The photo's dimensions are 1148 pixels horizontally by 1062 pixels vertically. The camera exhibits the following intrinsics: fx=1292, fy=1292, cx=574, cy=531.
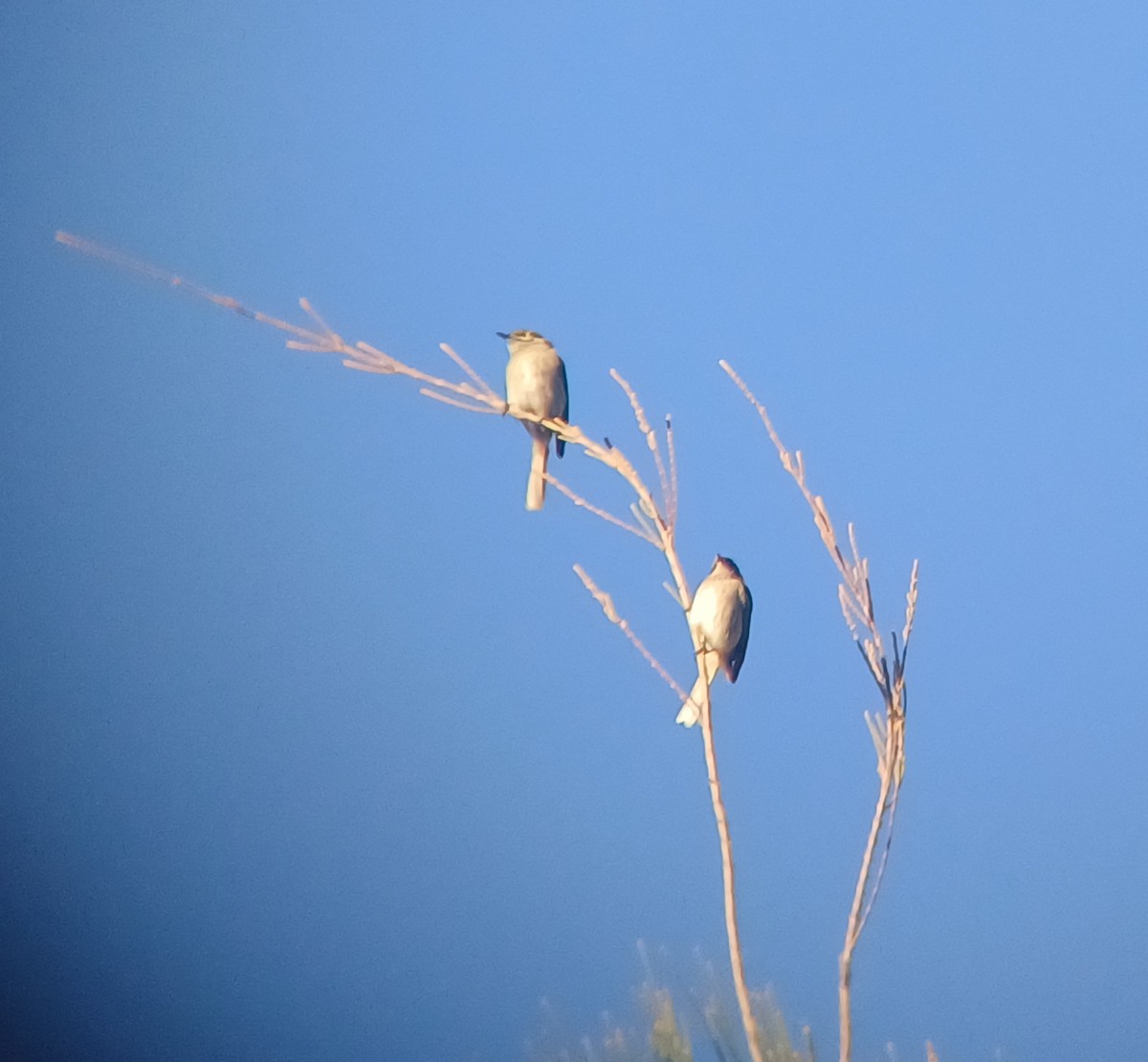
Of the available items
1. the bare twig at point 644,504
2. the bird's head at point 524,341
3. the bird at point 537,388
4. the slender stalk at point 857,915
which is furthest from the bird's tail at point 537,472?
the slender stalk at point 857,915

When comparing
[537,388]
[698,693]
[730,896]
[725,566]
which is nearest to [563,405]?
[537,388]

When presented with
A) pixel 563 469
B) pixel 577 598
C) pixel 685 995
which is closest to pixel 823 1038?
pixel 685 995

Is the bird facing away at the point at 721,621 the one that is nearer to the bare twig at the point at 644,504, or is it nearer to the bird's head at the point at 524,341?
the bare twig at the point at 644,504

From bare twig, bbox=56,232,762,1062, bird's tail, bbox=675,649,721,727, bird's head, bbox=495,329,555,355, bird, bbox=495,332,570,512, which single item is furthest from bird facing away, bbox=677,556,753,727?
bird's head, bbox=495,329,555,355

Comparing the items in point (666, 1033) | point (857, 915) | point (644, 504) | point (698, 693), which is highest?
point (644, 504)

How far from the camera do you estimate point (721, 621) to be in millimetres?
1379

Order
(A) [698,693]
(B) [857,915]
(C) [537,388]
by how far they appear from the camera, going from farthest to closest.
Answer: (C) [537,388], (A) [698,693], (B) [857,915]

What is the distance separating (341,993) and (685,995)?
Answer: 1.48ft

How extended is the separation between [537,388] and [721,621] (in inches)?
Result: 15.2

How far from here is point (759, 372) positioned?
1693 mm

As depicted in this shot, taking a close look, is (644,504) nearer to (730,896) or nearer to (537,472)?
(730,896)

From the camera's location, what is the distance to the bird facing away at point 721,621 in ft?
4.50

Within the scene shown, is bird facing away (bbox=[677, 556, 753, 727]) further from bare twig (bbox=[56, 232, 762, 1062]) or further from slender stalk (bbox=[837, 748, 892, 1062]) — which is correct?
slender stalk (bbox=[837, 748, 892, 1062])

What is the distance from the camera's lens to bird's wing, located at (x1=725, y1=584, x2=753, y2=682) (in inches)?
55.1
